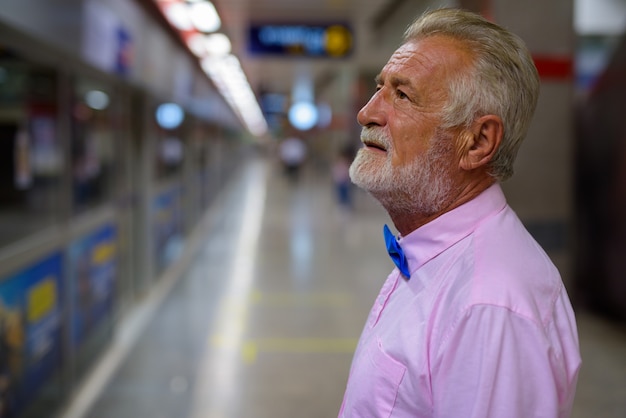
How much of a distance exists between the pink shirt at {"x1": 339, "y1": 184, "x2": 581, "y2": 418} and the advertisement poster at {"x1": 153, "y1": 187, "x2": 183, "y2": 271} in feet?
20.2

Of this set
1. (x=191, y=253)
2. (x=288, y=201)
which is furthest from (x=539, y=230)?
(x=288, y=201)

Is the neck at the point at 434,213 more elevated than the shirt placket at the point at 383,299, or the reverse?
the neck at the point at 434,213

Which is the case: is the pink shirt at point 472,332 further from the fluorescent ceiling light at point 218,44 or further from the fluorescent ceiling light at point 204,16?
the fluorescent ceiling light at point 218,44

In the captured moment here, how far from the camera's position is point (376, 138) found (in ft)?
4.21

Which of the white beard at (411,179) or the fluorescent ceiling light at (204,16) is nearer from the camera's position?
the white beard at (411,179)

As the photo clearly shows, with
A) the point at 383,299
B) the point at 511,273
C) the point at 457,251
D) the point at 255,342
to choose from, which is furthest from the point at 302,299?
the point at 511,273

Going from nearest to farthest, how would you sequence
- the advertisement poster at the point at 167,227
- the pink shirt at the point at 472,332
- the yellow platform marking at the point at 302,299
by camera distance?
the pink shirt at the point at 472,332 → the yellow platform marking at the point at 302,299 → the advertisement poster at the point at 167,227

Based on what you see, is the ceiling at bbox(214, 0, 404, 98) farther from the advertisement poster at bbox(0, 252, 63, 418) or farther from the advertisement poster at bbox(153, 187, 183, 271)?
the advertisement poster at bbox(0, 252, 63, 418)

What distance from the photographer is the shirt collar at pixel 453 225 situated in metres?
1.18

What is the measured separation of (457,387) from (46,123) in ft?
14.9

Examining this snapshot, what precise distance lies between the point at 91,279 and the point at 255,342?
131 centimetres

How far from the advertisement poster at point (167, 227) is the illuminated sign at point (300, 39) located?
91.6 inches

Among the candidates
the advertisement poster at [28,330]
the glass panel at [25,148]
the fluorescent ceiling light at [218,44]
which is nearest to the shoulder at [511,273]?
the advertisement poster at [28,330]

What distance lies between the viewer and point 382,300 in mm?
1341
